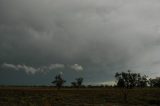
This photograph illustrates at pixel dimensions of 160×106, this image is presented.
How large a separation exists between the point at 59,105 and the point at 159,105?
29565mm

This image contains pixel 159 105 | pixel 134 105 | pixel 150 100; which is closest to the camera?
pixel 134 105

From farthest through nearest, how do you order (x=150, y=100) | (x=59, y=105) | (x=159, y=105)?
1. (x=150, y=100)
2. (x=159, y=105)
3. (x=59, y=105)

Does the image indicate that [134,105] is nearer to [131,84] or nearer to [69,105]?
[69,105]

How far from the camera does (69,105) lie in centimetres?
5572

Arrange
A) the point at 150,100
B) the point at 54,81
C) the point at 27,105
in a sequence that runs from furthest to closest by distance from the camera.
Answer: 1. the point at 54,81
2. the point at 150,100
3. the point at 27,105

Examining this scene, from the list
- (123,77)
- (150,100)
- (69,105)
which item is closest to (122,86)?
(123,77)

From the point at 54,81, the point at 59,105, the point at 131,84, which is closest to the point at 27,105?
the point at 59,105

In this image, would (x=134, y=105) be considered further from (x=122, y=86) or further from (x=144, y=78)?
(x=144, y=78)

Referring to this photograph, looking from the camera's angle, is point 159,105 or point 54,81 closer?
point 159,105

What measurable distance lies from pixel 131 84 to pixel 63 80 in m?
64.5

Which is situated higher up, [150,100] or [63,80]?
[63,80]

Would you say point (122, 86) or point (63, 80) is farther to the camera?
point (63, 80)

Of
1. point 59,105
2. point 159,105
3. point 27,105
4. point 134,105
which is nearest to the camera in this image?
point 27,105

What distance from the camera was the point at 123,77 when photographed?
103 m
